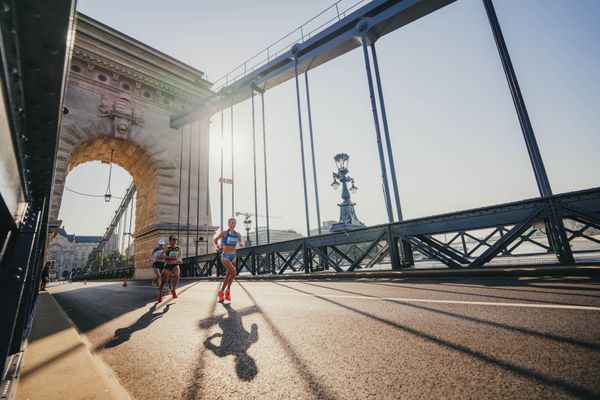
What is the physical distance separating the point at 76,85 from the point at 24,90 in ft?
61.9

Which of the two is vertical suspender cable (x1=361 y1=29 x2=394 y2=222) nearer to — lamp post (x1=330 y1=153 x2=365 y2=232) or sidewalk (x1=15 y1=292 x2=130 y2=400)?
lamp post (x1=330 y1=153 x2=365 y2=232)

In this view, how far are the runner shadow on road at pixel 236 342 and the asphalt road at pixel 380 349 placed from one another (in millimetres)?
13

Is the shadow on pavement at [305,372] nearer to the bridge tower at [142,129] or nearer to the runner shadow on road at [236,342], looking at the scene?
the runner shadow on road at [236,342]

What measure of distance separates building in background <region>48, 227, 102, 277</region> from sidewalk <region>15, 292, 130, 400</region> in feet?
343

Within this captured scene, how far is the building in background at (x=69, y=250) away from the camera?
8450 centimetres

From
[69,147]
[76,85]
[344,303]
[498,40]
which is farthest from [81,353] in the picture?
[76,85]

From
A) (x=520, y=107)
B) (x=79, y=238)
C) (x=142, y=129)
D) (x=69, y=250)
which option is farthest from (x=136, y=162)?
(x=79, y=238)

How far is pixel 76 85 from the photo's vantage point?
15219 millimetres

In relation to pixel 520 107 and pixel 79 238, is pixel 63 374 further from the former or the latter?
pixel 79 238

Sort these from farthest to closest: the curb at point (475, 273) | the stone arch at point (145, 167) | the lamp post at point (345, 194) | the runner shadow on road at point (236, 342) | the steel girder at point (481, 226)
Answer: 1. the stone arch at point (145, 167)
2. the lamp post at point (345, 194)
3. the steel girder at point (481, 226)
4. the curb at point (475, 273)
5. the runner shadow on road at point (236, 342)

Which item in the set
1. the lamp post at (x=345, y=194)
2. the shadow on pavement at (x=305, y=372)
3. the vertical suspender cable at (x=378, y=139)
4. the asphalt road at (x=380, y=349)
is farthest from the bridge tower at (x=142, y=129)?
the shadow on pavement at (x=305, y=372)

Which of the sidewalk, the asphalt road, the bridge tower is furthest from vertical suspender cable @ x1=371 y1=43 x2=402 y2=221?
the bridge tower

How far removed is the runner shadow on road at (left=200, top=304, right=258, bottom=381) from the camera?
1784 mm

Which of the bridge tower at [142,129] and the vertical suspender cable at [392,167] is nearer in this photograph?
the vertical suspender cable at [392,167]
